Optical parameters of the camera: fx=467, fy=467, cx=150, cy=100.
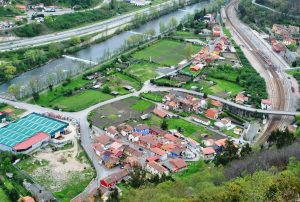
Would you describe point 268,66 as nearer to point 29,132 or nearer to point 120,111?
point 120,111

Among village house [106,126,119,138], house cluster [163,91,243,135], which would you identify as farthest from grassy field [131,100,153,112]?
village house [106,126,119,138]

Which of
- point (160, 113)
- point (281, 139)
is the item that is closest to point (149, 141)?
point (160, 113)

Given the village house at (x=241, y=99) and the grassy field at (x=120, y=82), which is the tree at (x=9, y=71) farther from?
the village house at (x=241, y=99)

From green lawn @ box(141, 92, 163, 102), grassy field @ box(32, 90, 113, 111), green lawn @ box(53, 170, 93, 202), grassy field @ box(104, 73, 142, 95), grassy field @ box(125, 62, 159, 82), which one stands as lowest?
green lawn @ box(53, 170, 93, 202)

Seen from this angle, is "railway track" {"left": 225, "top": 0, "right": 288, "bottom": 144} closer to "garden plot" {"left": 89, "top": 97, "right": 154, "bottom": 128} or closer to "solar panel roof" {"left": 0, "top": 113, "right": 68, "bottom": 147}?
"garden plot" {"left": 89, "top": 97, "right": 154, "bottom": 128}

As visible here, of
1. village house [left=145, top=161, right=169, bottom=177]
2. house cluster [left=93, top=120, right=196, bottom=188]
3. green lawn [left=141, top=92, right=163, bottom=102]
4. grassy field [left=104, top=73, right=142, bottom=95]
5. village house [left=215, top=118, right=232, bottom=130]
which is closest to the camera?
village house [left=145, top=161, right=169, bottom=177]

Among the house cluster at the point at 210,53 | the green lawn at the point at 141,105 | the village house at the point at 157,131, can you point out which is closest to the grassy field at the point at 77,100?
the green lawn at the point at 141,105

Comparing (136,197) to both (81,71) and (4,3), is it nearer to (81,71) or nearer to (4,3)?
(81,71)
